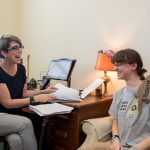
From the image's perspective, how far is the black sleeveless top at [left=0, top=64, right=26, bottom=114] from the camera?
2032 mm

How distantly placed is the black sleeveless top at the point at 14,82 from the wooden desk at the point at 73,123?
14.1 inches

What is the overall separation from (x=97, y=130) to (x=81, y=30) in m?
1.25

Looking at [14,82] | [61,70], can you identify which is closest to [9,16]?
[61,70]

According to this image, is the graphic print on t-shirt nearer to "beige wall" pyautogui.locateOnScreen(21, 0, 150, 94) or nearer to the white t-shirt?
the white t-shirt

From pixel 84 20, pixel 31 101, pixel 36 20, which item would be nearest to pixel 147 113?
pixel 31 101

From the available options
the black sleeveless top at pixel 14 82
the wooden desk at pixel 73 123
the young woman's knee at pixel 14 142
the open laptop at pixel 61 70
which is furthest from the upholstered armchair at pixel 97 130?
the open laptop at pixel 61 70

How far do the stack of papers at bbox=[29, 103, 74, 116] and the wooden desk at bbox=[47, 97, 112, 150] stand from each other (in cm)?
8

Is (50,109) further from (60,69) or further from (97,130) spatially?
(60,69)

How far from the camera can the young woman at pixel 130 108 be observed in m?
1.65

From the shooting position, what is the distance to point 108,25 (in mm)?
2533

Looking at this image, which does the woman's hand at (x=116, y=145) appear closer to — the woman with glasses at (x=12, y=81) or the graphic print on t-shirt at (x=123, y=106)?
the graphic print on t-shirt at (x=123, y=106)

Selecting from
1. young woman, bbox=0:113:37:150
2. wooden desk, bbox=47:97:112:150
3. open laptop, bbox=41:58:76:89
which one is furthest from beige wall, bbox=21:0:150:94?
young woman, bbox=0:113:37:150

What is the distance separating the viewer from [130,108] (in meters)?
1.72

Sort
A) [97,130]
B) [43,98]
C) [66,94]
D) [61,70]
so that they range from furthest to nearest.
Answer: [61,70]
[66,94]
[43,98]
[97,130]
